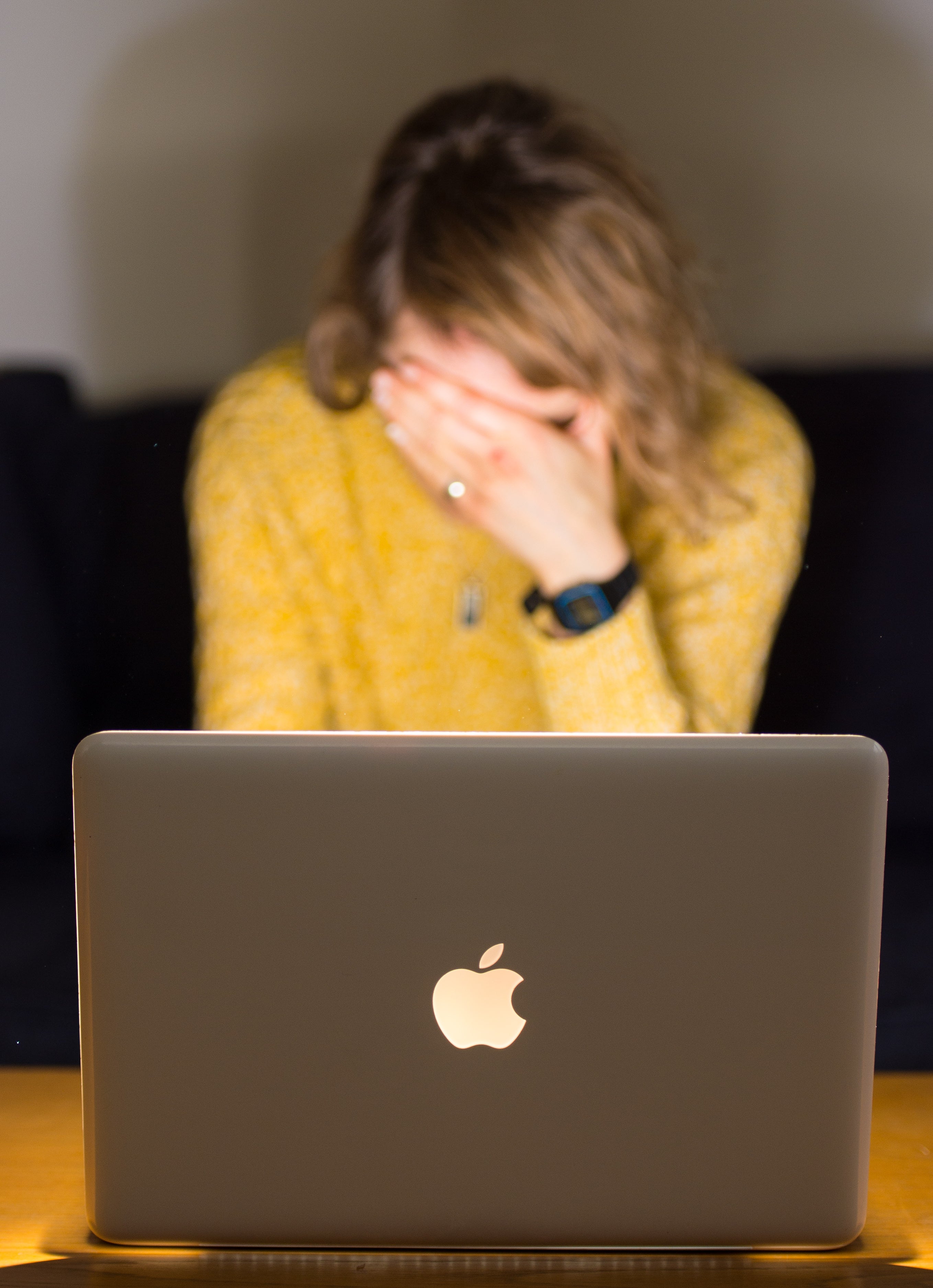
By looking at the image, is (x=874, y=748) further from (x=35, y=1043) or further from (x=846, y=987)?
(x=35, y=1043)

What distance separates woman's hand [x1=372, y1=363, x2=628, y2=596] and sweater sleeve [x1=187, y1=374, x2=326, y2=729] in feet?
0.45

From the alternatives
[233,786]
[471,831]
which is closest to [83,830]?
[233,786]

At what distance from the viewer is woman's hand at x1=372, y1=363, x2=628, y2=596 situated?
0.91m

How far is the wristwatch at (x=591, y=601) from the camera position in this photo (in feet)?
2.98

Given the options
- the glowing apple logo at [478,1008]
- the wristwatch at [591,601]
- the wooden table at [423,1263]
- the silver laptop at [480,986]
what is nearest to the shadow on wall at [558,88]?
the wristwatch at [591,601]

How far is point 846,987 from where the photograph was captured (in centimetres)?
67

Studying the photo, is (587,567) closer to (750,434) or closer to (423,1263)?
A: (750,434)

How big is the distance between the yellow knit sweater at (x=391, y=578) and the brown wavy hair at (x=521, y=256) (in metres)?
0.07

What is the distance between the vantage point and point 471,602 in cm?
95

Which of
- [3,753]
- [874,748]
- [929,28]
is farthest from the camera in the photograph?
[3,753]

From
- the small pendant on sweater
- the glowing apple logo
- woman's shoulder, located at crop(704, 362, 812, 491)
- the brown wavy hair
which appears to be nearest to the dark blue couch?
woman's shoulder, located at crop(704, 362, 812, 491)

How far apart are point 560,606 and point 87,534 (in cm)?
46

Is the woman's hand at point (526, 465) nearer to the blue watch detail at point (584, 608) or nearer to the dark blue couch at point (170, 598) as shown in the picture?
the blue watch detail at point (584, 608)

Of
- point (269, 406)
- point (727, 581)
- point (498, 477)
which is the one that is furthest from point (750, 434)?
point (269, 406)
